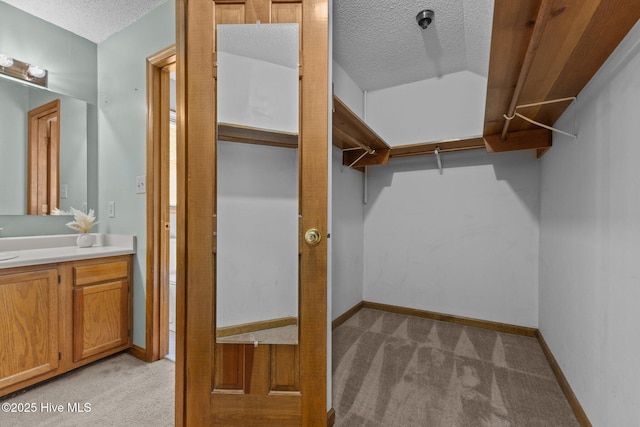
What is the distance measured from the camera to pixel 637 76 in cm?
101

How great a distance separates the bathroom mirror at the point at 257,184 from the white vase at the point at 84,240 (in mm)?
1604

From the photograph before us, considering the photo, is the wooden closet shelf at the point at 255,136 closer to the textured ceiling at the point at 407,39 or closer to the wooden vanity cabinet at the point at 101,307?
the textured ceiling at the point at 407,39

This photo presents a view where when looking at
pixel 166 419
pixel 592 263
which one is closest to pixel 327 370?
pixel 166 419

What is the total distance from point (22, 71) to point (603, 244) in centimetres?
374

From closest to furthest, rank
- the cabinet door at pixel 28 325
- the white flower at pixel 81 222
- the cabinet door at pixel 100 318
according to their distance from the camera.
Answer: the cabinet door at pixel 28 325 → the cabinet door at pixel 100 318 → the white flower at pixel 81 222

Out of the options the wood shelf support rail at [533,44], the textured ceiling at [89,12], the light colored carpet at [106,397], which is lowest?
the light colored carpet at [106,397]

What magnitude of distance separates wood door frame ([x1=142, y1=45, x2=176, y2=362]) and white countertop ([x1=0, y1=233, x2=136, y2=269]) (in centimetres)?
25

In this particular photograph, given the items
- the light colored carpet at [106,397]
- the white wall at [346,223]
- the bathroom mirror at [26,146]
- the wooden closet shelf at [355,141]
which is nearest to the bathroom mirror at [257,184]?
the wooden closet shelf at [355,141]

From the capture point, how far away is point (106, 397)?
164cm

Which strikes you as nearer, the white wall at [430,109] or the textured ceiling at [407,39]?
the textured ceiling at [407,39]

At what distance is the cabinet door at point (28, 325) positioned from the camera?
1.55 meters

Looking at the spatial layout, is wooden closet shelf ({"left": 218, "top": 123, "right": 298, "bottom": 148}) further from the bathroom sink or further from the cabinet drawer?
the bathroom sink

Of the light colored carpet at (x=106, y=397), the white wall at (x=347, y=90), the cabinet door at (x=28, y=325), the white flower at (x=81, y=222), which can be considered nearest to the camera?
the light colored carpet at (x=106, y=397)

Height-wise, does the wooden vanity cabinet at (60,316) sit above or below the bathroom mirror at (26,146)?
below
